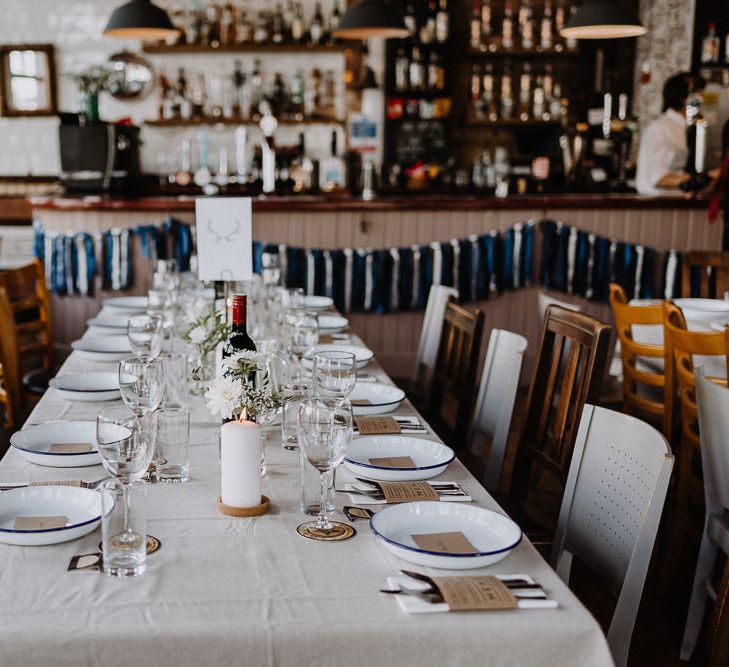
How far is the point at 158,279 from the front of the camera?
143 inches

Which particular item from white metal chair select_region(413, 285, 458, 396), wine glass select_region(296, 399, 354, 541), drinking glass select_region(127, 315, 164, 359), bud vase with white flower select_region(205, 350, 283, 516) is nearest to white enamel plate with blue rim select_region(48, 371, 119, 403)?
drinking glass select_region(127, 315, 164, 359)

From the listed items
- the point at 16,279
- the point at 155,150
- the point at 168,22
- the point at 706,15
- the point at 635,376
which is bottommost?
the point at 635,376

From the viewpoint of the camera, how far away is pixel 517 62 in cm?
784

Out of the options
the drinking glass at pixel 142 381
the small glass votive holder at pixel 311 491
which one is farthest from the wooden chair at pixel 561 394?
the drinking glass at pixel 142 381

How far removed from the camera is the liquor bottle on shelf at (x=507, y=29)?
7668mm

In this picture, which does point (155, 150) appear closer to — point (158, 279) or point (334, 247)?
point (334, 247)

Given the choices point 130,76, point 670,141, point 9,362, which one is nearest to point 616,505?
Answer: point 9,362

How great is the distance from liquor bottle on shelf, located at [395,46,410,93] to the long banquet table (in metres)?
6.67

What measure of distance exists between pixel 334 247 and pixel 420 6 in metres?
3.42

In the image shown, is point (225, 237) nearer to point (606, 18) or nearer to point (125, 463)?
point (125, 463)

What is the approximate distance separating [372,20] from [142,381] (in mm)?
3606

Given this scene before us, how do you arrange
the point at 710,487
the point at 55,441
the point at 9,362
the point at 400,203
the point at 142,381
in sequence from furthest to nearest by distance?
the point at 400,203 → the point at 9,362 → the point at 710,487 → the point at 55,441 → the point at 142,381

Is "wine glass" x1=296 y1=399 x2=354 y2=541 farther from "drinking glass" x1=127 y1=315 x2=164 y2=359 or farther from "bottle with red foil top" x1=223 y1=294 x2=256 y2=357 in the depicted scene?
"drinking glass" x1=127 y1=315 x2=164 y2=359

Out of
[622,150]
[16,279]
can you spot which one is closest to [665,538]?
[16,279]
